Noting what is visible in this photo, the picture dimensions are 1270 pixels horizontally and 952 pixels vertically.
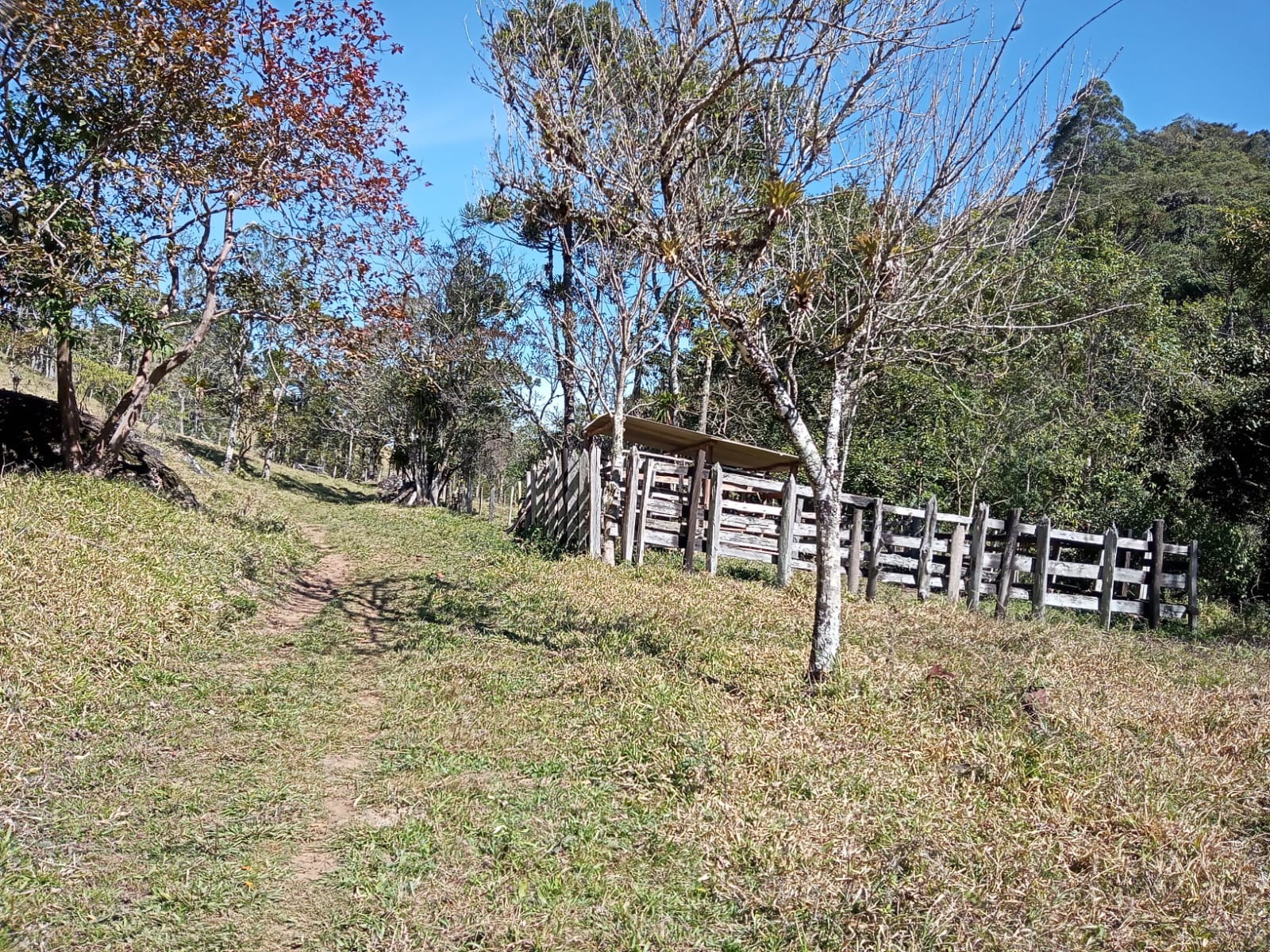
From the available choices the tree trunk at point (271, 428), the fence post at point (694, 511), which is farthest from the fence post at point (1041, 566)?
the tree trunk at point (271, 428)

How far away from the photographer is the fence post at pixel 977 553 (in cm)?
1196

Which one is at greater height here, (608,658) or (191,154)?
(191,154)

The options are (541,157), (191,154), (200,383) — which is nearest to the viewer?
(541,157)

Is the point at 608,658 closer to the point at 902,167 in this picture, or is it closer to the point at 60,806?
the point at 60,806

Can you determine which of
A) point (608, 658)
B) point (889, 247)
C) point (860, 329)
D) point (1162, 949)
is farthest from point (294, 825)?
point (889, 247)

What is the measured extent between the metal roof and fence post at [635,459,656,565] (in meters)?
2.89

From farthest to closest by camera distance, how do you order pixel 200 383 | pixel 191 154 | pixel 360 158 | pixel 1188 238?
pixel 1188 238 → pixel 200 383 → pixel 360 158 → pixel 191 154

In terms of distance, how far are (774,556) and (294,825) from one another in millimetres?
9937

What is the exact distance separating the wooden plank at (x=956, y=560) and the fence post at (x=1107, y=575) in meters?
2.06

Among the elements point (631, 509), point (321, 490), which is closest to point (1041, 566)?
point (631, 509)

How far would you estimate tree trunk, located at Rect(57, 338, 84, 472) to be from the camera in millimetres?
10414

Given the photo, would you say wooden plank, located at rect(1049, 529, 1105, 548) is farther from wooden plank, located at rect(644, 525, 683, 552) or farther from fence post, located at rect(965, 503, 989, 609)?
wooden plank, located at rect(644, 525, 683, 552)

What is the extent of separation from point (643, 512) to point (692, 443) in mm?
5350

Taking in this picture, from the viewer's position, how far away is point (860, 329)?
641 centimetres
